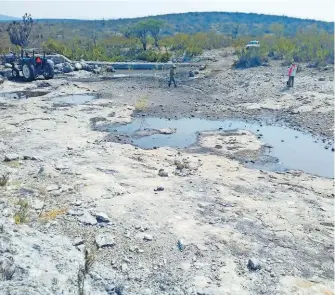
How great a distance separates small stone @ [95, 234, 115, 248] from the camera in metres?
4.64

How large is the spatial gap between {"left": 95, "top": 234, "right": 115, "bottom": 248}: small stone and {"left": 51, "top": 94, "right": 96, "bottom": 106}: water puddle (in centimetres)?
864

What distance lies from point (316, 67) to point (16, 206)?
19.0 metres

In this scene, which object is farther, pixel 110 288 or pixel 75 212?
pixel 75 212

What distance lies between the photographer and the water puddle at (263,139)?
27.2ft

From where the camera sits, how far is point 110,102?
13.1 meters

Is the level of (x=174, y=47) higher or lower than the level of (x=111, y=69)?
higher

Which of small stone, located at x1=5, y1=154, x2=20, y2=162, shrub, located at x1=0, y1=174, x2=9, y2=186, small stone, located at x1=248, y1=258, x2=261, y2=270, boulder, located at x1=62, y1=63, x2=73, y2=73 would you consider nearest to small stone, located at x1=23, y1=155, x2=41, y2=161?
small stone, located at x1=5, y1=154, x2=20, y2=162

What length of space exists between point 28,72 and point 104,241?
13.5 metres

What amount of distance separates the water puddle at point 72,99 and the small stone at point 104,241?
28.3 feet

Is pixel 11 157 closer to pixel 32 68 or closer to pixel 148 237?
pixel 148 237

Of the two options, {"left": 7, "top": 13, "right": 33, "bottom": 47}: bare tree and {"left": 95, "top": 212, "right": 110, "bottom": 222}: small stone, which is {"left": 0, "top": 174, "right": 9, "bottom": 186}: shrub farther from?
{"left": 7, "top": 13, "right": 33, "bottom": 47}: bare tree

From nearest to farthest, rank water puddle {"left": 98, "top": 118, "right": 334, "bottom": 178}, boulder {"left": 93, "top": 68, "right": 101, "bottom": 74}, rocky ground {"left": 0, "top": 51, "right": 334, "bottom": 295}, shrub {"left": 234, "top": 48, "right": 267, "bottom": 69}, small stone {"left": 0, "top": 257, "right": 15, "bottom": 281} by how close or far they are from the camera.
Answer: small stone {"left": 0, "top": 257, "right": 15, "bottom": 281}
rocky ground {"left": 0, "top": 51, "right": 334, "bottom": 295}
water puddle {"left": 98, "top": 118, "right": 334, "bottom": 178}
boulder {"left": 93, "top": 68, "right": 101, "bottom": 74}
shrub {"left": 234, "top": 48, "right": 267, "bottom": 69}

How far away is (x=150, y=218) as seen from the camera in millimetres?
5289

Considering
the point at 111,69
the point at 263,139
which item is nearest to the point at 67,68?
the point at 111,69
